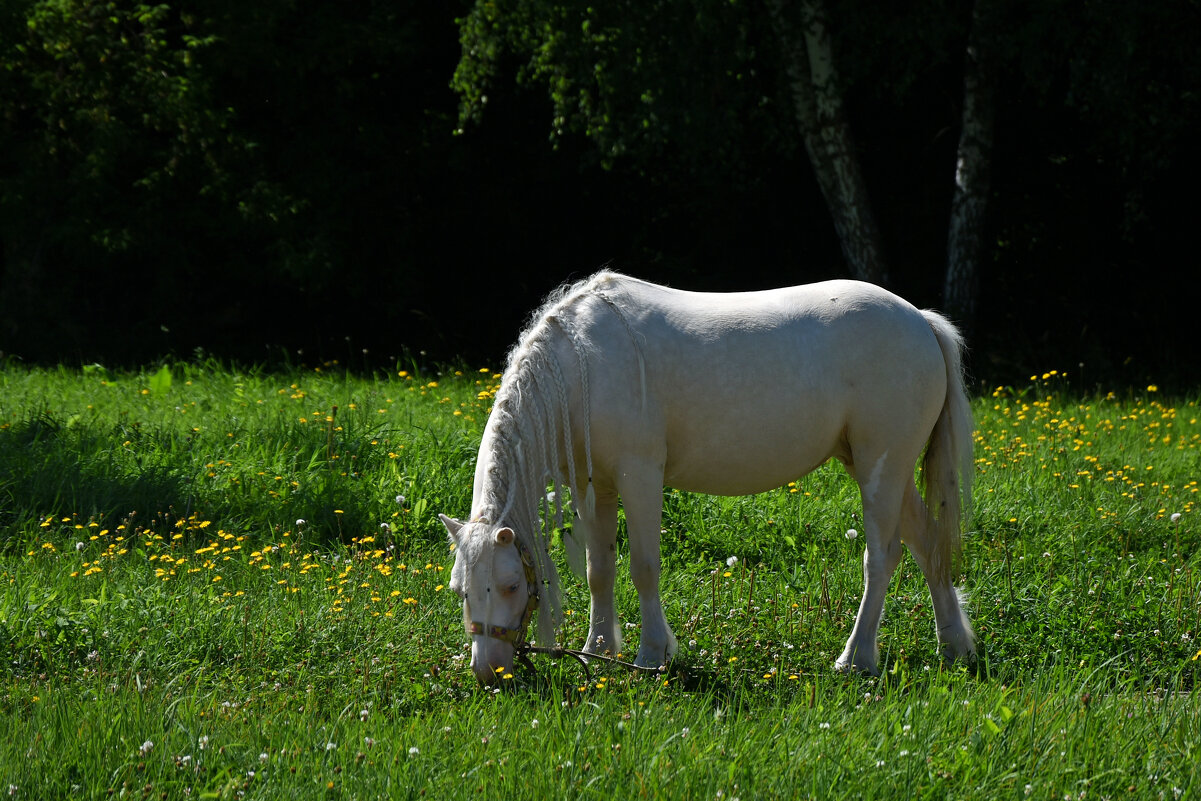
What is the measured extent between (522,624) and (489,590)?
Result: 23 cm

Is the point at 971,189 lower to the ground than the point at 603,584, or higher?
higher

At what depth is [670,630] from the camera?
4590 millimetres

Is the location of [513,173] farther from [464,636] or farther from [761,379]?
[464,636]

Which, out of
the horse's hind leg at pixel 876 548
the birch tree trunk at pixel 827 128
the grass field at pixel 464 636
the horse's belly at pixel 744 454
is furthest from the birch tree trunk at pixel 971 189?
the horse's belly at pixel 744 454

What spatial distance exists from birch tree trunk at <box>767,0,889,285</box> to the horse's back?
23.0 feet

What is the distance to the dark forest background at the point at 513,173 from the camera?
437 inches

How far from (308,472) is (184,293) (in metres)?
8.64

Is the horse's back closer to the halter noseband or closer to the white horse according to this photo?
the white horse

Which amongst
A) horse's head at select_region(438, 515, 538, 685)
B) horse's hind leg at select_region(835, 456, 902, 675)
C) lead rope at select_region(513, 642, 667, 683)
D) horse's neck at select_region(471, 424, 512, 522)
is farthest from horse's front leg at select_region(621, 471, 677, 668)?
horse's hind leg at select_region(835, 456, 902, 675)

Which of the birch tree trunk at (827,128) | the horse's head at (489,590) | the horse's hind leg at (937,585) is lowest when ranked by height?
the horse's hind leg at (937,585)

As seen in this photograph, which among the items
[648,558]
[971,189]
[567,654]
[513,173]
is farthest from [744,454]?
[513,173]

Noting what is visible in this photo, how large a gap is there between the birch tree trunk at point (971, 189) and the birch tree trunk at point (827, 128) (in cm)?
75

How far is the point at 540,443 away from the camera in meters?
4.30

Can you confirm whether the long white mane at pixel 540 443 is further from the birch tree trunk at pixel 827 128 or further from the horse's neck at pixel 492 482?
the birch tree trunk at pixel 827 128
